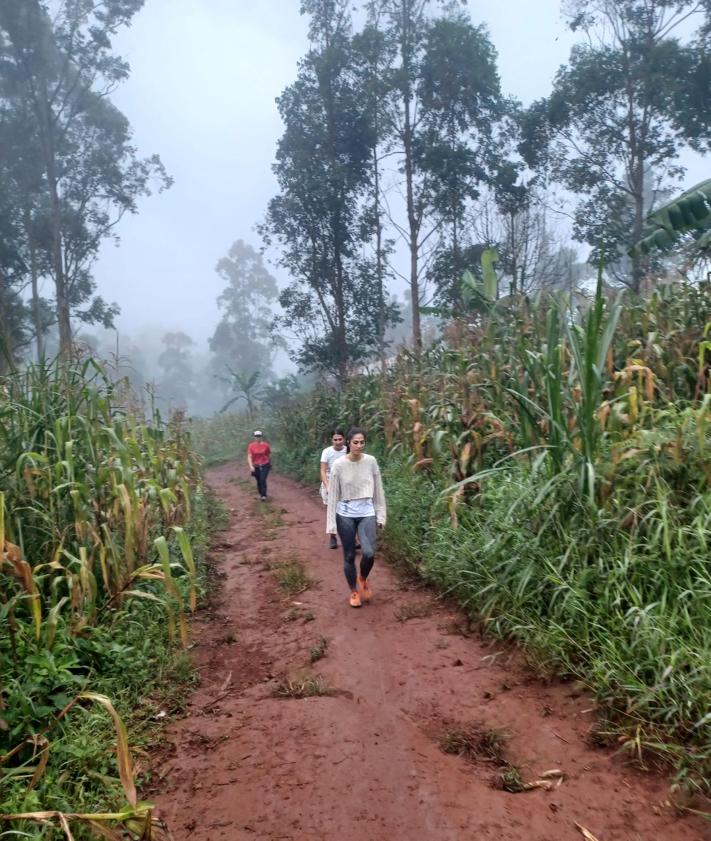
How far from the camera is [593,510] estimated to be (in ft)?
13.5

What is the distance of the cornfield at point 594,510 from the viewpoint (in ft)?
10.6

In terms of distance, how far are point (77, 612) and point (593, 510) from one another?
342cm

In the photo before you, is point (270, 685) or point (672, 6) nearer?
point (270, 685)

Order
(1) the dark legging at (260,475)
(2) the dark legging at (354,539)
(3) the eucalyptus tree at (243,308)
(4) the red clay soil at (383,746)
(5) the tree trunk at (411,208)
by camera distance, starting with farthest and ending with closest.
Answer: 1. (3) the eucalyptus tree at (243,308)
2. (5) the tree trunk at (411,208)
3. (1) the dark legging at (260,475)
4. (2) the dark legging at (354,539)
5. (4) the red clay soil at (383,746)

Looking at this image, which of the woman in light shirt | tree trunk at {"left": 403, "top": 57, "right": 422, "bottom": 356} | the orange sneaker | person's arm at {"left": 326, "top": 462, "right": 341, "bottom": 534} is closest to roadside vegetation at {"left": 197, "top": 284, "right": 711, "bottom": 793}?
the orange sneaker

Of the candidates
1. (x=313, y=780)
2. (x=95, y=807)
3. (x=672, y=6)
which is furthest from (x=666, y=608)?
(x=672, y=6)

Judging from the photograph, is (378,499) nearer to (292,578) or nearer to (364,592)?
(364,592)

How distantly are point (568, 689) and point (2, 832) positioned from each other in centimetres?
289

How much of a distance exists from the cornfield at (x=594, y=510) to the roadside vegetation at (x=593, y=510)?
0.04 ft

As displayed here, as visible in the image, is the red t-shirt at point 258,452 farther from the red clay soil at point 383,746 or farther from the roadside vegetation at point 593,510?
the red clay soil at point 383,746

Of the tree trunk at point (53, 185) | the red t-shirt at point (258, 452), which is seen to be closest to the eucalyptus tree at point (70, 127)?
the tree trunk at point (53, 185)

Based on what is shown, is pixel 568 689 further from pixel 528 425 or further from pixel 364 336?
pixel 364 336

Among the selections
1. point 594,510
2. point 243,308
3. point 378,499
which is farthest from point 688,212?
point 243,308

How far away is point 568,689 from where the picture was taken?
11.9ft
